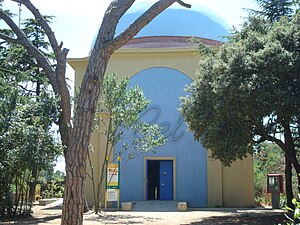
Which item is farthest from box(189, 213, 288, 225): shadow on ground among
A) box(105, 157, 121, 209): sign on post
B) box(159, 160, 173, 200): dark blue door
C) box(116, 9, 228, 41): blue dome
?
box(116, 9, 228, 41): blue dome

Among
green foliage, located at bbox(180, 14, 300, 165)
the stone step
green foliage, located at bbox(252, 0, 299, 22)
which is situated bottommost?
the stone step

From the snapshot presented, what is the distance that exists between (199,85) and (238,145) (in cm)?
320

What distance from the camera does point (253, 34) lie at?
55.8 ft

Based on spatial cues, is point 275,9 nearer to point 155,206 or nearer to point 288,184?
point 288,184

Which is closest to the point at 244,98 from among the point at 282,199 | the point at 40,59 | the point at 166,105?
the point at 40,59

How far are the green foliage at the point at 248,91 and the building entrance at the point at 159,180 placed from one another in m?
7.66

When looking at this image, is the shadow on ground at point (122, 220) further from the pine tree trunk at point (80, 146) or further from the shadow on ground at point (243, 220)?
the pine tree trunk at point (80, 146)

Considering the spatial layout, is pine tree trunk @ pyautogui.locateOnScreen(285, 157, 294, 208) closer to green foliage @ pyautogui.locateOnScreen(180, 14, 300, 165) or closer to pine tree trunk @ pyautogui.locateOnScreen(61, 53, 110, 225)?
green foliage @ pyautogui.locateOnScreen(180, 14, 300, 165)

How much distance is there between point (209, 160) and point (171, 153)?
2.24 m

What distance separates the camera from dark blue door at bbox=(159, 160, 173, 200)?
25953 mm

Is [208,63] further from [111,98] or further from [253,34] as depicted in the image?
[111,98]

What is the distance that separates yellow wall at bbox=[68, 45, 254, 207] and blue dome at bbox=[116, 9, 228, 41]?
156cm

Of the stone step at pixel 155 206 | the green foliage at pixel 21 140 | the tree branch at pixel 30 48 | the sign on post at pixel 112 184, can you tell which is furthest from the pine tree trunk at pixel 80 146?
the stone step at pixel 155 206

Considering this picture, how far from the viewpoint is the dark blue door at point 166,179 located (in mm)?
25953
